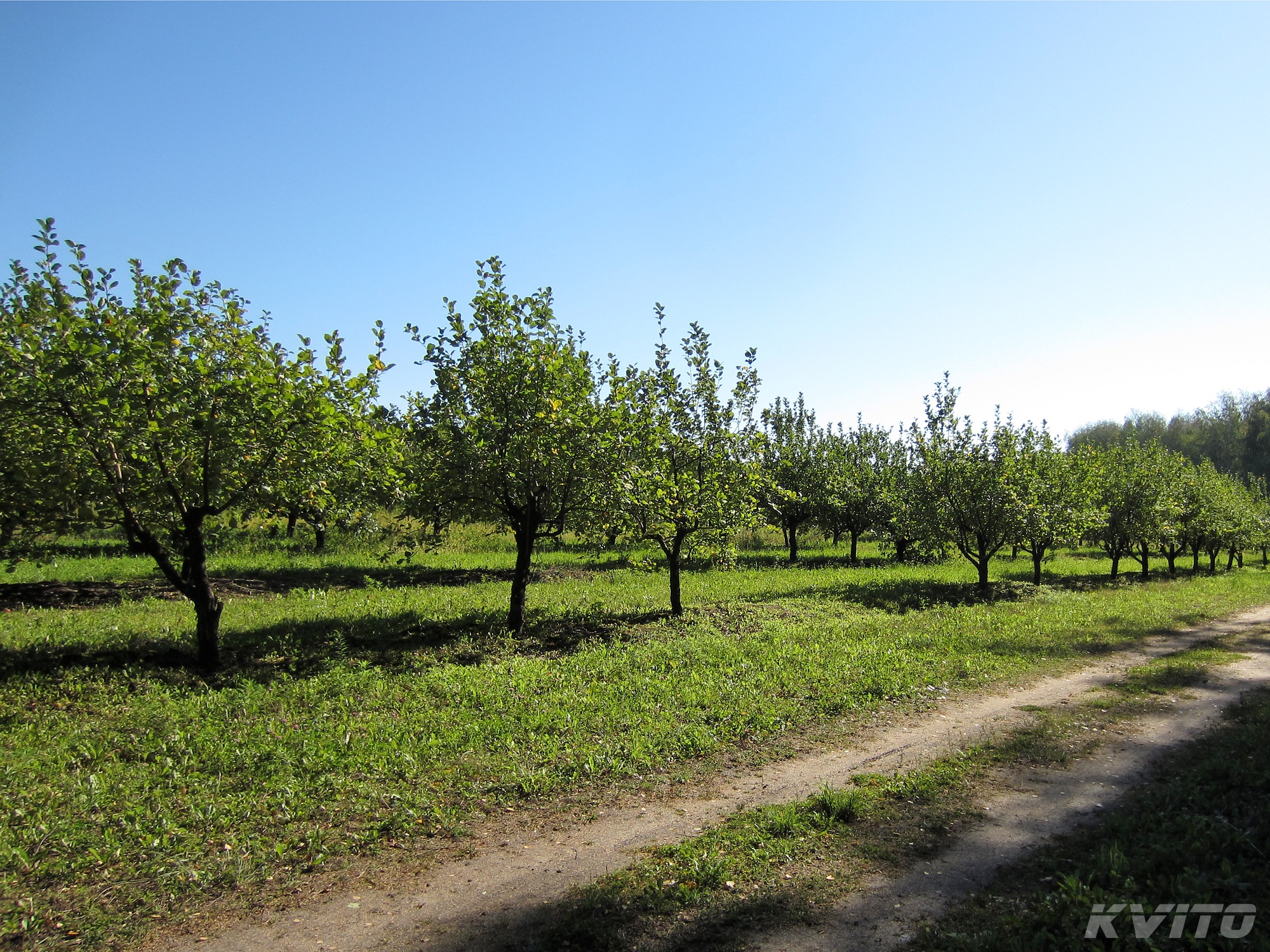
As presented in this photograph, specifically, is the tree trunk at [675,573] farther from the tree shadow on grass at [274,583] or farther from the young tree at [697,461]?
the tree shadow on grass at [274,583]

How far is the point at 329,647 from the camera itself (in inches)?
495

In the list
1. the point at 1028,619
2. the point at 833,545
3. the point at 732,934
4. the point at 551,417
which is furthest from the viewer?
the point at 833,545

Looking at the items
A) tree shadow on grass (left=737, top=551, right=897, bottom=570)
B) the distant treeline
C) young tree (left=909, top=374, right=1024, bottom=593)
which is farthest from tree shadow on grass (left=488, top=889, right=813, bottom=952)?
the distant treeline

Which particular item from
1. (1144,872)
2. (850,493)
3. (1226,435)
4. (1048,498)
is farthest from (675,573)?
(1226,435)

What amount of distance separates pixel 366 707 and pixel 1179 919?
9.04 m

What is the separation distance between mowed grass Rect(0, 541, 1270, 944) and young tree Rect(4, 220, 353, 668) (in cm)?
244

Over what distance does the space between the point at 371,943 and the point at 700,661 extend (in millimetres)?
7810

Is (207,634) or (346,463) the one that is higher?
(346,463)

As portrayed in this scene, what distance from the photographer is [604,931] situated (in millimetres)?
4793

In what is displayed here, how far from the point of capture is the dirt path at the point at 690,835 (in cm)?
487

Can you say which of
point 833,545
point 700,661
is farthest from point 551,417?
point 833,545

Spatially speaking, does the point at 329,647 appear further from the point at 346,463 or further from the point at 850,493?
the point at 850,493

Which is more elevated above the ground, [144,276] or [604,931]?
[144,276]

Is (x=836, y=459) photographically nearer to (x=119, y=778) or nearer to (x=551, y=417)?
(x=551, y=417)
